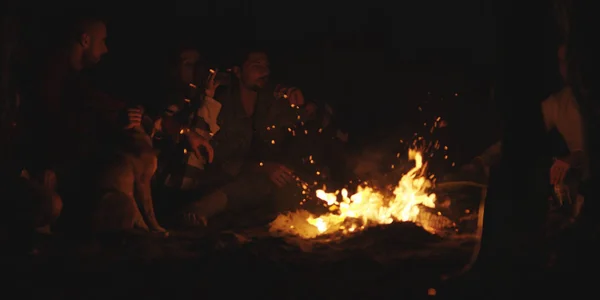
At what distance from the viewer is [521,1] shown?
5.72 metres

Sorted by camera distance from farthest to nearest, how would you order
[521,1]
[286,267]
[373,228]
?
[373,228], [286,267], [521,1]

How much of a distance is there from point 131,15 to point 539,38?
827cm

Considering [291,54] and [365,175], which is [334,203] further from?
[291,54]

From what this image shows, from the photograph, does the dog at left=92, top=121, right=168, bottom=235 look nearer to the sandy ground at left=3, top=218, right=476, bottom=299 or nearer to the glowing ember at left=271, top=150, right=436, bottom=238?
the sandy ground at left=3, top=218, right=476, bottom=299

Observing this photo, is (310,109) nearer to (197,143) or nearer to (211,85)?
(211,85)

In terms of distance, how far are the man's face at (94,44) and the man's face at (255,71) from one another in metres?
2.23

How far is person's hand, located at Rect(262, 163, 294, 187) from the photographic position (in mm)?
9664

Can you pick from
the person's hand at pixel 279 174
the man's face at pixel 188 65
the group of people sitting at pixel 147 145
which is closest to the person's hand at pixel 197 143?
the group of people sitting at pixel 147 145

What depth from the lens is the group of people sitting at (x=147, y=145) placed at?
7.89m

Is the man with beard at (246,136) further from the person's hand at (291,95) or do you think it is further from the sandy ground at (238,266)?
the sandy ground at (238,266)

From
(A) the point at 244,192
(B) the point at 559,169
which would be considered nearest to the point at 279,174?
(A) the point at 244,192

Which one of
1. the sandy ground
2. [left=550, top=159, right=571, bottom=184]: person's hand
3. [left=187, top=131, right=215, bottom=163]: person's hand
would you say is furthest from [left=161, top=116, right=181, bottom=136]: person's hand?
[left=550, top=159, right=571, bottom=184]: person's hand

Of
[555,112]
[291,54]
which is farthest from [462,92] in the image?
[555,112]

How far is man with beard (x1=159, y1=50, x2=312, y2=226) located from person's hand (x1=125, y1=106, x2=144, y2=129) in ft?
3.74
